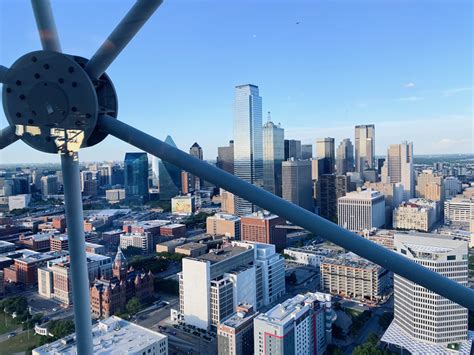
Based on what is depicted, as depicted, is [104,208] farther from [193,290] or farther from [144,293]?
[193,290]

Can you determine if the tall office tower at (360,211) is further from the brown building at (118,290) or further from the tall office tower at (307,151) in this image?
the brown building at (118,290)

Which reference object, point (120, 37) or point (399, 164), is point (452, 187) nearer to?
point (399, 164)

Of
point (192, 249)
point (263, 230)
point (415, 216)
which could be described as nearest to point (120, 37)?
point (192, 249)

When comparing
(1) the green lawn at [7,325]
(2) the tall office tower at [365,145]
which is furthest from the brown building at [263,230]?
(2) the tall office tower at [365,145]

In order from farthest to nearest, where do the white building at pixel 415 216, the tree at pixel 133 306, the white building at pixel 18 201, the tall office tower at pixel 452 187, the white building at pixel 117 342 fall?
the tall office tower at pixel 452 187 → the white building at pixel 415 216 → the white building at pixel 18 201 → the tree at pixel 133 306 → the white building at pixel 117 342

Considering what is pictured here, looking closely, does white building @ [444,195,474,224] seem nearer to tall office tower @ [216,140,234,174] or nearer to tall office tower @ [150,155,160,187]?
tall office tower @ [216,140,234,174]

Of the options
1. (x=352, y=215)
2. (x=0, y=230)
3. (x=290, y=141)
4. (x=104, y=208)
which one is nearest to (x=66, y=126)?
(x=0, y=230)
